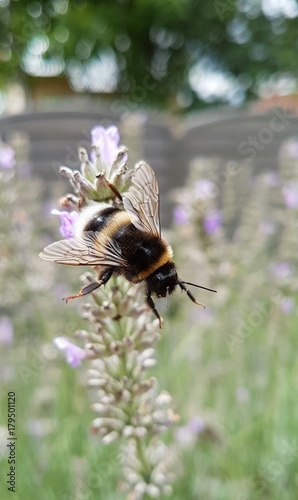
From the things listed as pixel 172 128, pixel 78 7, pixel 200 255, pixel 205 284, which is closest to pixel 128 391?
pixel 200 255

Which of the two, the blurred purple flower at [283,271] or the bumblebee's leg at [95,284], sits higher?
the bumblebee's leg at [95,284]

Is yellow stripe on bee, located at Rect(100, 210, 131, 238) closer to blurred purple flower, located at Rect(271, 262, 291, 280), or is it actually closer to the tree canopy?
blurred purple flower, located at Rect(271, 262, 291, 280)

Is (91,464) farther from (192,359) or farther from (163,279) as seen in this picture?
(163,279)

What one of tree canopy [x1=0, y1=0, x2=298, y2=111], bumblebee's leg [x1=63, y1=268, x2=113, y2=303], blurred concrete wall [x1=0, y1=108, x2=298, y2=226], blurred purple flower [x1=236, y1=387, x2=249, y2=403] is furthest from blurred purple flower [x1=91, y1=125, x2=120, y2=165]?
tree canopy [x1=0, y1=0, x2=298, y2=111]

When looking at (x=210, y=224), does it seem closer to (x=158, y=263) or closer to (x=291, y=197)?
(x=291, y=197)

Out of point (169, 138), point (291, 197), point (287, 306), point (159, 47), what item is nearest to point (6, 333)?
point (287, 306)

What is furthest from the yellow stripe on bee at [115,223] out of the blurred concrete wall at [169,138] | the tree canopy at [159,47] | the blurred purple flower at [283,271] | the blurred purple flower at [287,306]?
the tree canopy at [159,47]

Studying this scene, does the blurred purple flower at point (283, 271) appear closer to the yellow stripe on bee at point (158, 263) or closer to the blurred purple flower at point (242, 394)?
the blurred purple flower at point (242, 394)
